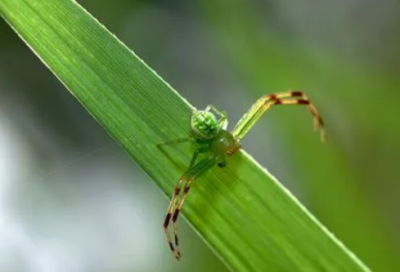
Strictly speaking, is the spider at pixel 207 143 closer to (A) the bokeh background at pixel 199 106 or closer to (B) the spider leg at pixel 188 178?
(B) the spider leg at pixel 188 178

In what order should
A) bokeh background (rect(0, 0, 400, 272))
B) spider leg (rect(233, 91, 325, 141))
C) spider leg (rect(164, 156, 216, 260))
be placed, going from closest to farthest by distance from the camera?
1. spider leg (rect(164, 156, 216, 260))
2. spider leg (rect(233, 91, 325, 141))
3. bokeh background (rect(0, 0, 400, 272))

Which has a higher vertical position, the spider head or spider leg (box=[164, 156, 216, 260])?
the spider head

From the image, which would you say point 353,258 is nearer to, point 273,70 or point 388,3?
point 273,70

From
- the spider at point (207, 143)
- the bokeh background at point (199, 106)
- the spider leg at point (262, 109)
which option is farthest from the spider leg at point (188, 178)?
the bokeh background at point (199, 106)

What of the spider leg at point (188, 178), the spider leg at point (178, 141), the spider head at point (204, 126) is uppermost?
the spider head at point (204, 126)

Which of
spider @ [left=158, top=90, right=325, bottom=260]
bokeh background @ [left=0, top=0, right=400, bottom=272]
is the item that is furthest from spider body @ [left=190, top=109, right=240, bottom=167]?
bokeh background @ [left=0, top=0, right=400, bottom=272]

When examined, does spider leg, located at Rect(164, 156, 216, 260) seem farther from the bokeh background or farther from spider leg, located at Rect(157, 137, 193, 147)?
the bokeh background

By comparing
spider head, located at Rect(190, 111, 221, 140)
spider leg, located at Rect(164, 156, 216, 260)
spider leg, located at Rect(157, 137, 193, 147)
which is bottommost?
spider leg, located at Rect(164, 156, 216, 260)

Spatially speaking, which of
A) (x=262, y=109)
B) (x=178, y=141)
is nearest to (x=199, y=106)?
(x=262, y=109)
